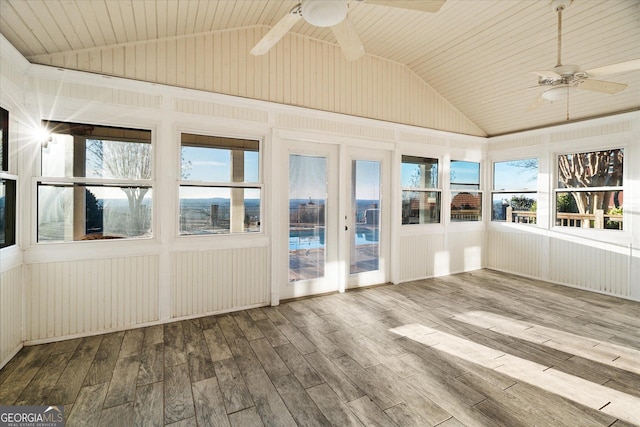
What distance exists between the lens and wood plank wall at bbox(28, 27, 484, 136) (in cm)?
329

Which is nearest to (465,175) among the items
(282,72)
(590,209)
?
(590,209)

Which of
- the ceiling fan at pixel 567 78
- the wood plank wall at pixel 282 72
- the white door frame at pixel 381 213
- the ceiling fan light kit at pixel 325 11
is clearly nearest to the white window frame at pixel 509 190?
the wood plank wall at pixel 282 72

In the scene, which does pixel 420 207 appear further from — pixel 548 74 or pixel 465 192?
pixel 548 74

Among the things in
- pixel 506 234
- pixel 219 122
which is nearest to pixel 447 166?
pixel 506 234

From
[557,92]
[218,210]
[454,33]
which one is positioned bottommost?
[218,210]

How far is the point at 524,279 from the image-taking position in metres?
5.43

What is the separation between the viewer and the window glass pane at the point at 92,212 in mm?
3020

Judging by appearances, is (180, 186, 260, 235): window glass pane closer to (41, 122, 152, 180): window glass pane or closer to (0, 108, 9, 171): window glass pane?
(41, 122, 152, 180): window glass pane

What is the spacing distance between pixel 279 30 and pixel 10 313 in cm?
330

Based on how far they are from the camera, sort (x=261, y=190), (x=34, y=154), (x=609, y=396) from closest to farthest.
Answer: (x=609, y=396), (x=34, y=154), (x=261, y=190)

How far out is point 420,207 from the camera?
17.9 feet

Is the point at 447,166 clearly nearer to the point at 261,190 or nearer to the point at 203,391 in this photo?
the point at 261,190

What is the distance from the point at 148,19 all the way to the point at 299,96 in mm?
1894

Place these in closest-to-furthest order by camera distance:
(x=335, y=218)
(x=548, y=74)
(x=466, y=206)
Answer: (x=548, y=74), (x=335, y=218), (x=466, y=206)
